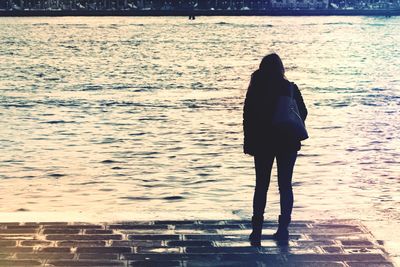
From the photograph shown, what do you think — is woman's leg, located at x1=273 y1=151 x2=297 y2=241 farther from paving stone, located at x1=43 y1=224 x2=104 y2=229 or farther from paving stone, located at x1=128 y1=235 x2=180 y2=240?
paving stone, located at x1=43 y1=224 x2=104 y2=229

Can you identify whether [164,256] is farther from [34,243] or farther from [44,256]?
[34,243]

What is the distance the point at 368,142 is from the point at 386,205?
7.54 metres

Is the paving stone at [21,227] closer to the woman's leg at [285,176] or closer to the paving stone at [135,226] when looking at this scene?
the paving stone at [135,226]

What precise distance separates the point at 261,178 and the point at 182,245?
2.97 ft

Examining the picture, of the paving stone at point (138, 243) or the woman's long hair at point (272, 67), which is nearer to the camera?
the woman's long hair at point (272, 67)

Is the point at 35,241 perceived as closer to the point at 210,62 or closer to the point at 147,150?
the point at 147,150

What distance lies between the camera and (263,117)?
8.34m

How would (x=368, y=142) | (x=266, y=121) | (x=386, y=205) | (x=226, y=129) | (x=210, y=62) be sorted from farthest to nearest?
(x=210, y=62), (x=226, y=129), (x=368, y=142), (x=386, y=205), (x=266, y=121)

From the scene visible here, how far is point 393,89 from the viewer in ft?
112

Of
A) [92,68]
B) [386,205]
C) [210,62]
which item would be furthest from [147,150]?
[210,62]

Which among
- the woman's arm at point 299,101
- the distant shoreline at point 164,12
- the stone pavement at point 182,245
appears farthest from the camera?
the distant shoreline at point 164,12

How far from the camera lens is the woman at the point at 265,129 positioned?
27.1 feet

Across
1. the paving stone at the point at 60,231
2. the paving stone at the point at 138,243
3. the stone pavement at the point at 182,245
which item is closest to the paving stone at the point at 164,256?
the stone pavement at the point at 182,245

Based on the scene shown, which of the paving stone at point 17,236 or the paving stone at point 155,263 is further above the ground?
the paving stone at point 155,263
